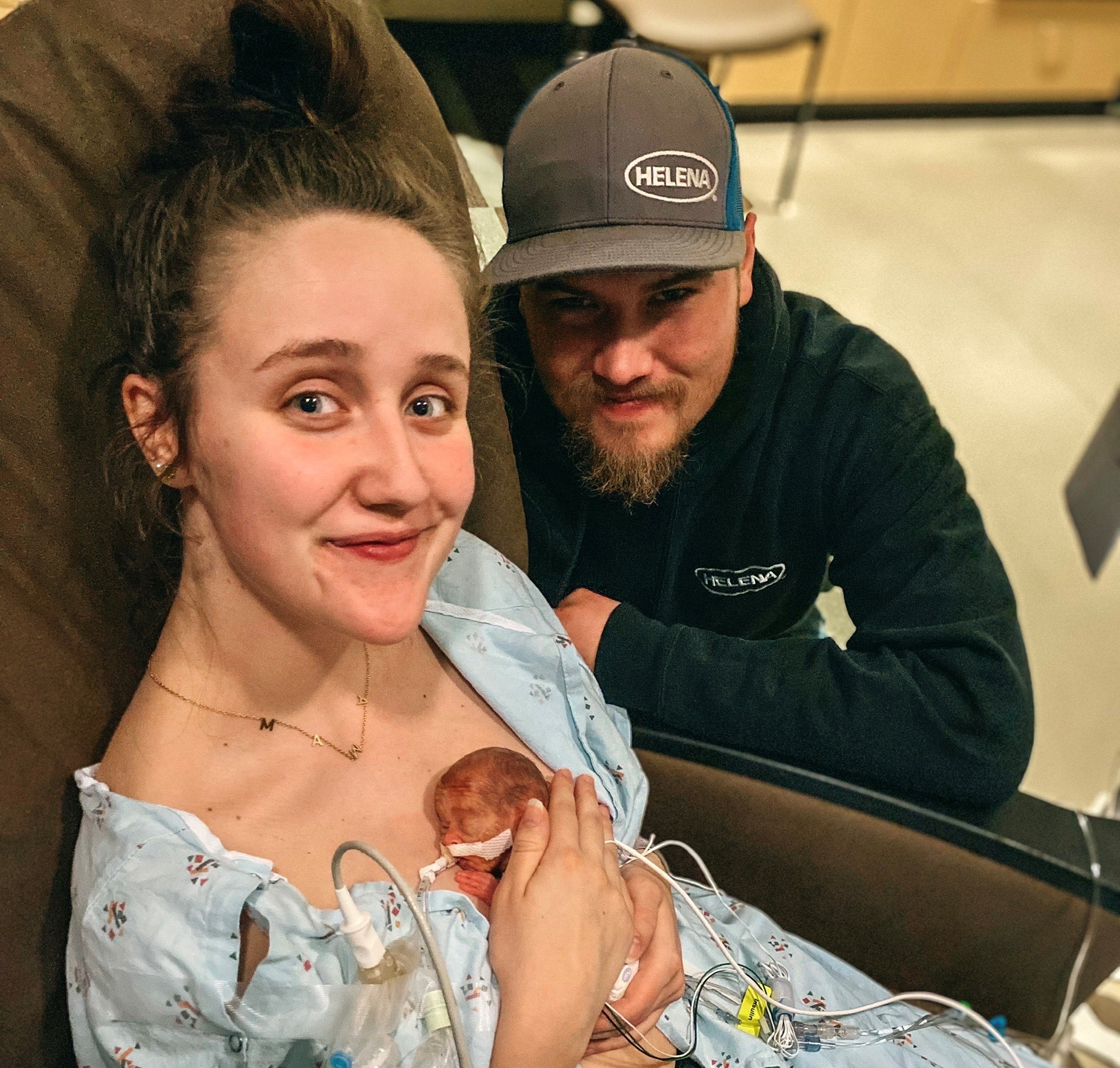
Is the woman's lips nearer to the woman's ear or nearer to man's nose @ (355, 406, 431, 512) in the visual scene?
man's nose @ (355, 406, 431, 512)

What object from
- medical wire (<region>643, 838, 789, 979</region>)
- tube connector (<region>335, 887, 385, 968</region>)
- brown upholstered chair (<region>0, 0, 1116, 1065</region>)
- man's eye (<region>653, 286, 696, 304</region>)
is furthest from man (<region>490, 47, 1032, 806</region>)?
tube connector (<region>335, 887, 385, 968</region>)

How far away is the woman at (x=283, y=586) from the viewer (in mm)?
776

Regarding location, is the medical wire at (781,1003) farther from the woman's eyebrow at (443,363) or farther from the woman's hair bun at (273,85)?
the woman's hair bun at (273,85)

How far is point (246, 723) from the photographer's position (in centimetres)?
93

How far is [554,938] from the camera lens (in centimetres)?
87

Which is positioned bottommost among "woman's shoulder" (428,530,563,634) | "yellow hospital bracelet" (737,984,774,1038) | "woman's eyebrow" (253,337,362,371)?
"yellow hospital bracelet" (737,984,774,1038)

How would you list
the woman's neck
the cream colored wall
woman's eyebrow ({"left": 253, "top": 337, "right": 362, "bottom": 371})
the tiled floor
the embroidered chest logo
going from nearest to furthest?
1. woman's eyebrow ({"left": 253, "top": 337, "right": 362, "bottom": 371})
2. the woman's neck
3. the embroidered chest logo
4. the tiled floor
5. the cream colored wall

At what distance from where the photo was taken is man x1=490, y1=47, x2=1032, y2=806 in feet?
3.43

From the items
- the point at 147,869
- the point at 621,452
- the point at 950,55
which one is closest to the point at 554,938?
the point at 147,869

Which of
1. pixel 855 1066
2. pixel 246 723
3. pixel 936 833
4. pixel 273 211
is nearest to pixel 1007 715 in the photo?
pixel 936 833

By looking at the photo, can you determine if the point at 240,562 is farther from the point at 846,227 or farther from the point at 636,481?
the point at 846,227

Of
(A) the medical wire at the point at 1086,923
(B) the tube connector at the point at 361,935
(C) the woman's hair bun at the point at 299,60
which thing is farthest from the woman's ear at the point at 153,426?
(A) the medical wire at the point at 1086,923

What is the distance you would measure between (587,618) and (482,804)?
34 cm

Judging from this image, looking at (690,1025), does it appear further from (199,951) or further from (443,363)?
(443,363)
